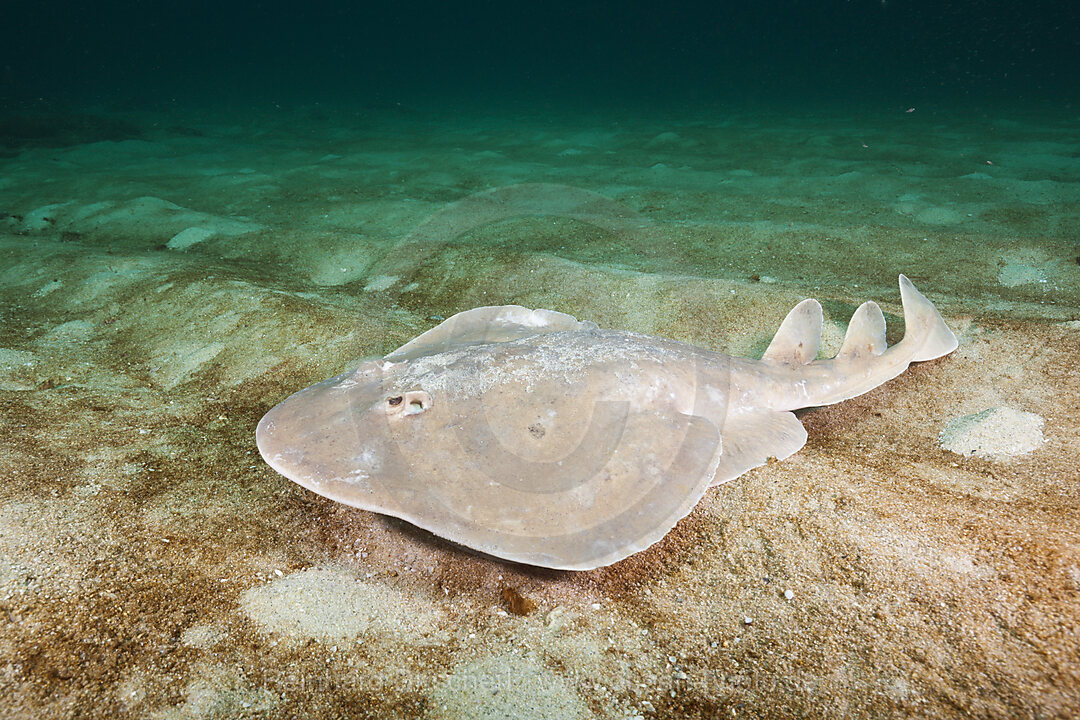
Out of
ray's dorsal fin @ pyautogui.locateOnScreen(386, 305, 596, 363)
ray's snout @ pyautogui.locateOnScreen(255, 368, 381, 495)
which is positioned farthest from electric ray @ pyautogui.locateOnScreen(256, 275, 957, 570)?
ray's dorsal fin @ pyautogui.locateOnScreen(386, 305, 596, 363)

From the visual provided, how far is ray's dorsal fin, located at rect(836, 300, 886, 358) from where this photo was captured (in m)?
2.95

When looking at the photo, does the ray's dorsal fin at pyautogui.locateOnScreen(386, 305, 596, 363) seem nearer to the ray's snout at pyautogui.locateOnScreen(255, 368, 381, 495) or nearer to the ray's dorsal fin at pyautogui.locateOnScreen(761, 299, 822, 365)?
the ray's snout at pyautogui.locateOnScreen(255, 368, 381, 495)

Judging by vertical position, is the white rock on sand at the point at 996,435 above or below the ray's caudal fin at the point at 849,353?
below

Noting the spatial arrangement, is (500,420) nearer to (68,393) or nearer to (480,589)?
(480,589)

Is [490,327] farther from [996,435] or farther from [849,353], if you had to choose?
[996,435]

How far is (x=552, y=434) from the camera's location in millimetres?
2104

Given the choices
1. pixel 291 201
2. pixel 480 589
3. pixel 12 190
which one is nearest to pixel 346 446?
pixel 480 589

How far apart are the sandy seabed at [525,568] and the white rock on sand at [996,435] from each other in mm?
12

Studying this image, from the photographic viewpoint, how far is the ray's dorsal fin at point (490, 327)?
310cm

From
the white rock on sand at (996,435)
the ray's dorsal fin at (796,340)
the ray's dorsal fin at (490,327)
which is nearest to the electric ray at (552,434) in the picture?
the ray's dorsal fin at (796,340)

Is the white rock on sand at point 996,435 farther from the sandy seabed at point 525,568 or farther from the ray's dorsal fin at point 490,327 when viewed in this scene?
the ray's dorsal fin at point 490,327

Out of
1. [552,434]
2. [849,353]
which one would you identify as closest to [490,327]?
[552,434]

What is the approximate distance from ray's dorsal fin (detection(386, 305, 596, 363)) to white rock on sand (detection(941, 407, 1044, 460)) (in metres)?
1.89

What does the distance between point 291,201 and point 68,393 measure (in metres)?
5.88
